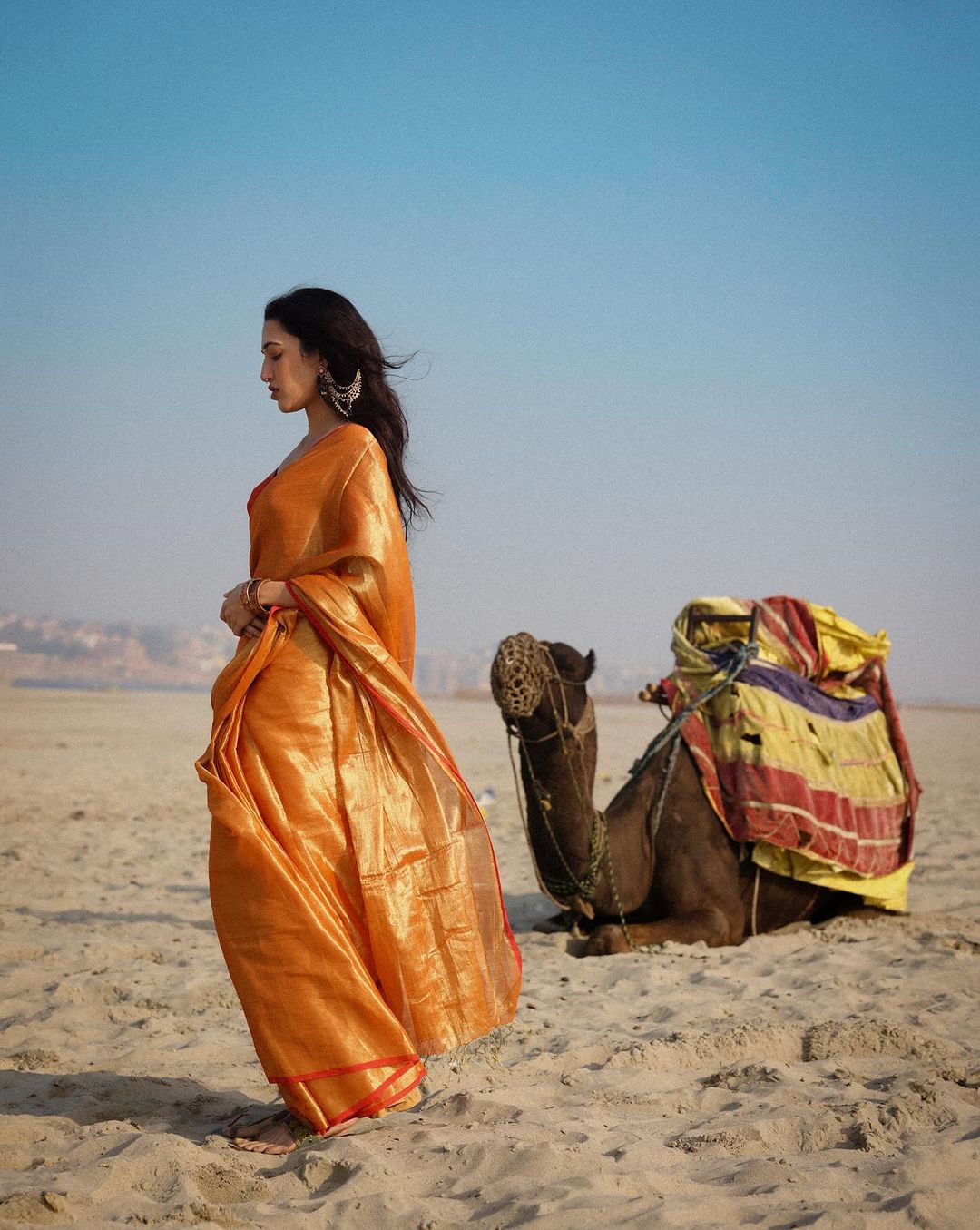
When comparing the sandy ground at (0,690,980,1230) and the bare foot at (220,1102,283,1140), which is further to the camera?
the bare foot at (220,1102,283,1140)

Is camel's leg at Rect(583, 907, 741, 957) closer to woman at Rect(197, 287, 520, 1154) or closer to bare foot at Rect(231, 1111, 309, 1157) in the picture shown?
woman at Rect(197, 287, 520, 1154)

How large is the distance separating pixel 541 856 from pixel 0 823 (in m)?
6.01

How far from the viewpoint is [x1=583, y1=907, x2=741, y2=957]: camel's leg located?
5.77 m

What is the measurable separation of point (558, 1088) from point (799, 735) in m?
3.27

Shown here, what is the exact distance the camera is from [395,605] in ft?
11.2

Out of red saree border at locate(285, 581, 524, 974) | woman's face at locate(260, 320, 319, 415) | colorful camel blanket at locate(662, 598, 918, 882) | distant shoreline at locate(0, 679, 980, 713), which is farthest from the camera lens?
distant shoreline at locate(0, 679, 980, 713)

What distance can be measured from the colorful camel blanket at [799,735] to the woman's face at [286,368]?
3580mm

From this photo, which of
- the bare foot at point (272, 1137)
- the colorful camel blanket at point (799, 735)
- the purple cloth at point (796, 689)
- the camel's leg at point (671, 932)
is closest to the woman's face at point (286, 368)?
the bare foot at point (272, 1137)

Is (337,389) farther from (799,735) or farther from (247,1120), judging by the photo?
(799,735)

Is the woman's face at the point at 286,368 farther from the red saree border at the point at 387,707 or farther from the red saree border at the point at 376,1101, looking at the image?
the red saree border at the point at 376,1101

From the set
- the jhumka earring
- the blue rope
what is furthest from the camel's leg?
the jhumka earring

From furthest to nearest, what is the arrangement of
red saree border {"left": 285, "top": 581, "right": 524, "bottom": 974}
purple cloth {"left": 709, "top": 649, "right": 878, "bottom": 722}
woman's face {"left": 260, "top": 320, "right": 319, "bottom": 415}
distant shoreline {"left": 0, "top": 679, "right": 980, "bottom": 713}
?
distant shoreline {"left": 0, "top": 679, "right": 980, "bottom": 713} < purple cloth {"left": 709, "top": 649, "right": 878, "bottom": 722} < woman's face {"left": 260, "top": 320, "right": 319, "bottom": 415} < red saree border {"left": 285, "top": 581, "right": 524, "bottom": 974}

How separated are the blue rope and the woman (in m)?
3.10

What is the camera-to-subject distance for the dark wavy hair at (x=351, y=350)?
11.5 feet
